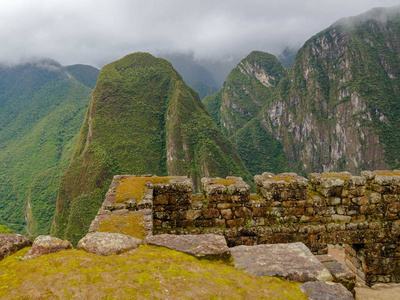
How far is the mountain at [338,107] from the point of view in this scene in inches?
4897

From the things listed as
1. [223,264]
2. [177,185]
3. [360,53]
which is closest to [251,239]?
[177,185]

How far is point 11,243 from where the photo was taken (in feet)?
9.22

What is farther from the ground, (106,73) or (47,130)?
(106,73)

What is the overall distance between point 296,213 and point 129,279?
210 inches

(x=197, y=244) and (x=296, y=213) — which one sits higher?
(x=197, y=244)

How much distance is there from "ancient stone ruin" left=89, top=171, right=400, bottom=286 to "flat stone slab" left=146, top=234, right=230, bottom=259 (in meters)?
2.92

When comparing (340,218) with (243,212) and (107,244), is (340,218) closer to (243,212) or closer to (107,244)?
(243,212)

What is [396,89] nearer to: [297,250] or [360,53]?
[360,53]

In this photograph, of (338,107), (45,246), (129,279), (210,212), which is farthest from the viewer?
(338,107)

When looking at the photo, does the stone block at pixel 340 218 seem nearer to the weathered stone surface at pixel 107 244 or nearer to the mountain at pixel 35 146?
the weathered stone surface at pixel 107 244

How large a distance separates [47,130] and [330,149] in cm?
14421

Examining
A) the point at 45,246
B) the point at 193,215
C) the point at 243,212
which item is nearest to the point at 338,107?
the point at 243,212

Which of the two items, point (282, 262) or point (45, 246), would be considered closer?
point (45, 246)

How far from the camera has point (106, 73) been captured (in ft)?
377
